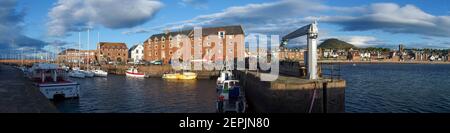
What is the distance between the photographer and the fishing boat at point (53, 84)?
3272 cm

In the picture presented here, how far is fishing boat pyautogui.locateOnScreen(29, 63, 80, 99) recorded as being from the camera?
32719mm

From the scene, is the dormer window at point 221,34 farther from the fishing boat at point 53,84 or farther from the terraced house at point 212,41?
the fishing boat at point 53,84

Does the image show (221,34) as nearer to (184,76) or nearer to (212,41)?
(212,41)

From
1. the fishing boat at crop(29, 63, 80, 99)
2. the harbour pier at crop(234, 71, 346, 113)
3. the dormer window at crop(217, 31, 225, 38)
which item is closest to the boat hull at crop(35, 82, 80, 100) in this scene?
the fishing boat at crop(29, 63, 80, 99)

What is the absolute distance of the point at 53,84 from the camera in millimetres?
33156

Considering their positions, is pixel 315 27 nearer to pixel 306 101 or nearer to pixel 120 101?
pixel 306 101

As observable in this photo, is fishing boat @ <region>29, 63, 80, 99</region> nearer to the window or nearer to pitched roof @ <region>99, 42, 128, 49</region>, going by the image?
the window

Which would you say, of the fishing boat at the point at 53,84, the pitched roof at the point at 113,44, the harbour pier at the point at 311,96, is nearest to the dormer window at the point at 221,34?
the fishing boat at the point at 53,84

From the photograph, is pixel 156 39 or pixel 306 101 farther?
pixel 156 39

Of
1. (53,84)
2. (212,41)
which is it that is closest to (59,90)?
(53,84)
